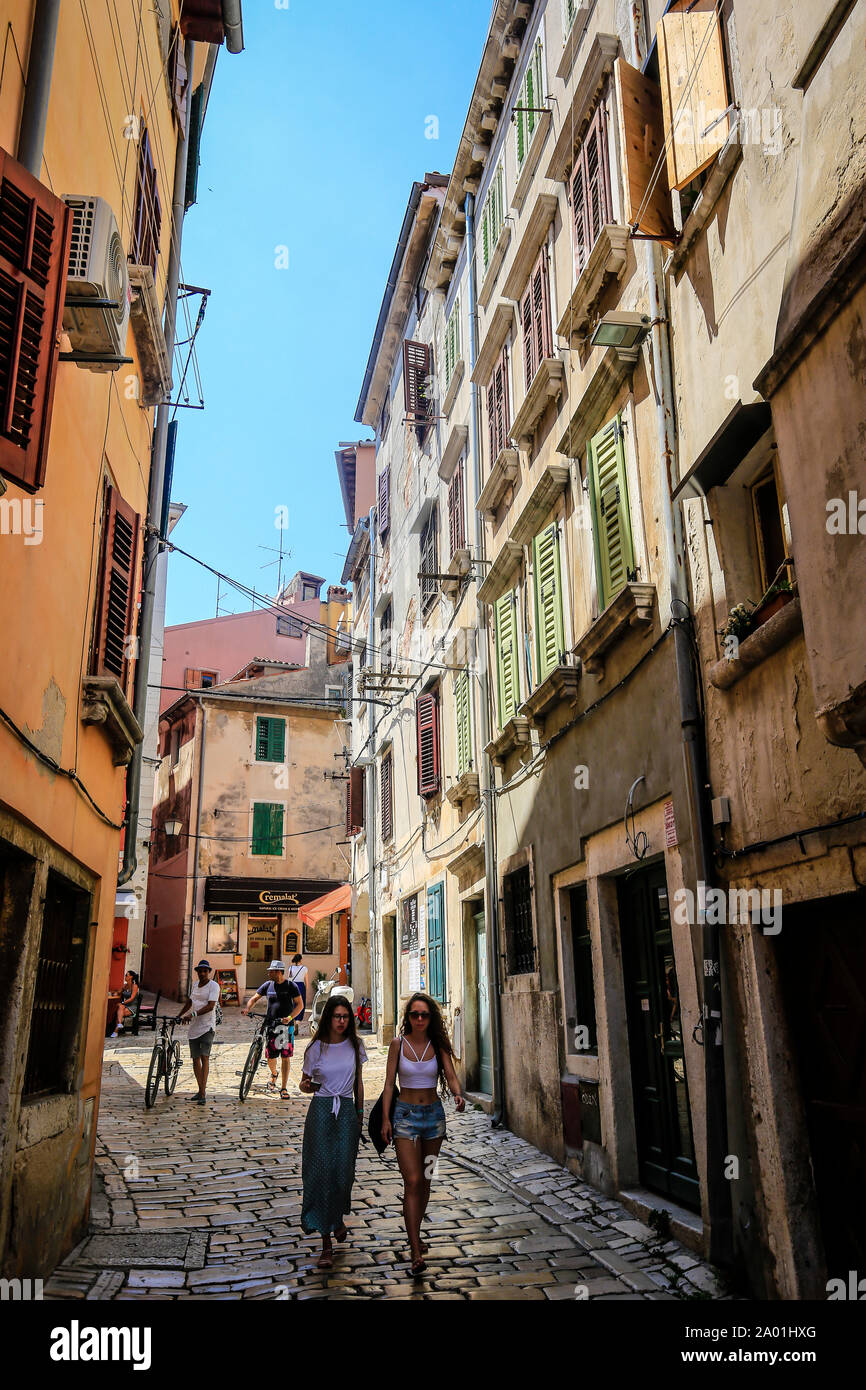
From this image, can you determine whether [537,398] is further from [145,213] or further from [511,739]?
[145,213]

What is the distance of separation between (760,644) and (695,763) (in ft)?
3.98

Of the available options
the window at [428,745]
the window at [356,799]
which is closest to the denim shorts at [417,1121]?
the window at [428,745]

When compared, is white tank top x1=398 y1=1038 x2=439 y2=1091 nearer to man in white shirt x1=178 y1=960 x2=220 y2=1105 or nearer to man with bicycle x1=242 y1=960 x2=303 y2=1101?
man in white shirt x1=178 y1=960 x2=220 y2=1105

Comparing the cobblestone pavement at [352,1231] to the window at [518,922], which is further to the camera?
the window at [518,922]

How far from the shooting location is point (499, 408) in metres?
13.6

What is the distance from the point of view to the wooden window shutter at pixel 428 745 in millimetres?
16891

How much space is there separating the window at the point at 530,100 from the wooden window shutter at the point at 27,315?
8.49 m

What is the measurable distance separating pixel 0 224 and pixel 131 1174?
7.96 metres

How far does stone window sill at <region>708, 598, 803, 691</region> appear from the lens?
5270mm

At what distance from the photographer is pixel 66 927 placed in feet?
24.1

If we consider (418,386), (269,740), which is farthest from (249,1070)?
(269,740)

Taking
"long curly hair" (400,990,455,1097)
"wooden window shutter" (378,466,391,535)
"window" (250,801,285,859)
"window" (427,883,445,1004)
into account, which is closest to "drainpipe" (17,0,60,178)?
"long curly hair" (400,990,455,1097)

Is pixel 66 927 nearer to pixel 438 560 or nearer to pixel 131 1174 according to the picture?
pixel 131 1174

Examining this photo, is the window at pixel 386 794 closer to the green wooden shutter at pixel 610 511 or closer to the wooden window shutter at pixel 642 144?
the green wooden shutter at pixel 610 511
